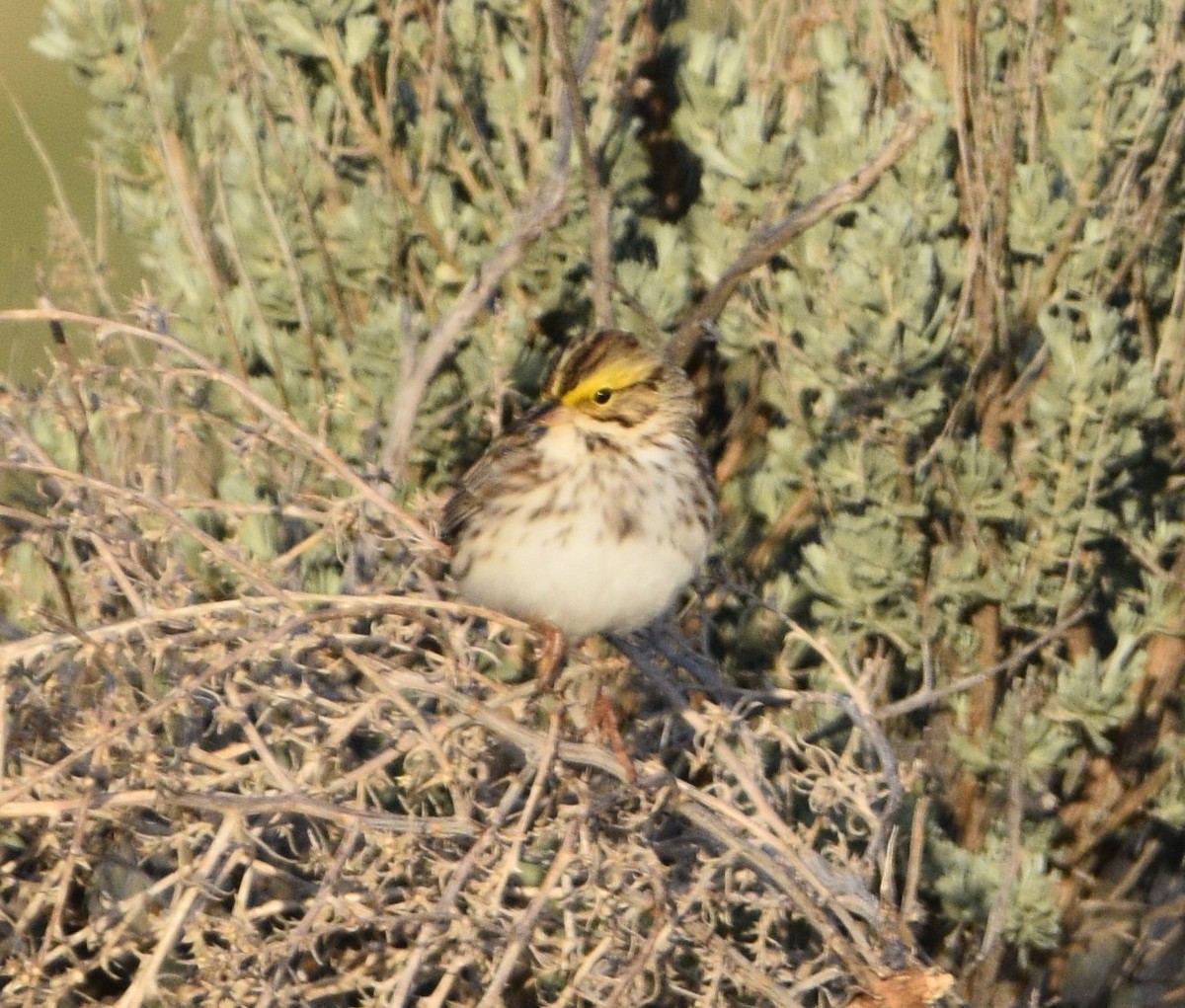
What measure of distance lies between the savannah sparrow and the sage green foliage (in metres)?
0.61

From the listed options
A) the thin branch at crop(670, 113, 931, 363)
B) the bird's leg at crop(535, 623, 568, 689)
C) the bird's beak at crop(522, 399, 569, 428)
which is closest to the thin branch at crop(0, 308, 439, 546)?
the bird's leg at crop(535, 623, 568, 689)

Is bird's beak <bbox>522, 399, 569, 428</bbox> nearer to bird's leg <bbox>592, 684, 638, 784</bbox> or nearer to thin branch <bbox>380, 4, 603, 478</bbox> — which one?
thin branch <bbox>380, 4, 603, 478</bbox>

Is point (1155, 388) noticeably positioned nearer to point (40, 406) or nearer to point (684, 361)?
point (684, 361)

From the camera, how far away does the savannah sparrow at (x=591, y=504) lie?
15.9 feet

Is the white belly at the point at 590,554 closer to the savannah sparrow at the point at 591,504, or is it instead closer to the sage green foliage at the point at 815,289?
the savannah sparrow at the point at 591,504

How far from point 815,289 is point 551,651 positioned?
1.61 metres

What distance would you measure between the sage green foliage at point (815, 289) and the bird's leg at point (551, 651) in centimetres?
93

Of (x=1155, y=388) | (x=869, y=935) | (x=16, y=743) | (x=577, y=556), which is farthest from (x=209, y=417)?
(x=1155, y=388)

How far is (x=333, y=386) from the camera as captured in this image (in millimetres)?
5918

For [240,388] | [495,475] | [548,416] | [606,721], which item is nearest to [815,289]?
[548,416]

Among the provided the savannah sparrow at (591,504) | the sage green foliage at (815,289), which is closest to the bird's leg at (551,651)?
the savannah sparrow at (591,504)

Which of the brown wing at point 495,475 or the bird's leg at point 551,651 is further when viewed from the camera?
the brown wing at point 495,475

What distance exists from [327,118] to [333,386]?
0.78m

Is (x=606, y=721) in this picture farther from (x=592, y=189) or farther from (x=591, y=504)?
(x=592, y=189)
